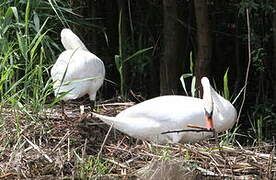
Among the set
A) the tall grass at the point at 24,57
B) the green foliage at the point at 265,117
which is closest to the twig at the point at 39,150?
the tall grass at the point at 24,57

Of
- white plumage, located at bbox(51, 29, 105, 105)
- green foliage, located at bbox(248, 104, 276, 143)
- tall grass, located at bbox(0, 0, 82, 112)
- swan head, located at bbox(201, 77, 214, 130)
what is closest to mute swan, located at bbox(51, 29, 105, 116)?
white plumage, located at bbox(51, 29, 105, 105)

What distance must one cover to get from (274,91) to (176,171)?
4.65 metres

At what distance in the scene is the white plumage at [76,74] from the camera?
20.6ft

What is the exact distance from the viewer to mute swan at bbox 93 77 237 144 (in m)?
5.70

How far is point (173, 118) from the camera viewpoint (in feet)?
18.8

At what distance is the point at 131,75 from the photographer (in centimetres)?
921

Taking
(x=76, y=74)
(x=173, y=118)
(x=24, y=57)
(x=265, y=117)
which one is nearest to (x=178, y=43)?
(x=265, y=117)

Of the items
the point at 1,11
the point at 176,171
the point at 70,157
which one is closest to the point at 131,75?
the point at 1,11

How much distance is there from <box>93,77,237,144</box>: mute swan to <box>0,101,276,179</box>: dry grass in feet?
0.39

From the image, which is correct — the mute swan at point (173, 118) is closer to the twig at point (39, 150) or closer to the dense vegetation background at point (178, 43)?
the twig at point (39, 150)

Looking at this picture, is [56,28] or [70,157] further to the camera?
[56,28]

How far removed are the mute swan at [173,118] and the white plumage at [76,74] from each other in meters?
0.54

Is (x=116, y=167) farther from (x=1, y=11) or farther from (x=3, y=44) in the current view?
(x=1, y=11)

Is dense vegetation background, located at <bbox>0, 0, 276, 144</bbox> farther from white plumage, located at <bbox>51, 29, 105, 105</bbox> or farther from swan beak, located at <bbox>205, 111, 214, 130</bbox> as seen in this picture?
swan beak, located at <bbox>205, 111, 214, 130</bbox>
